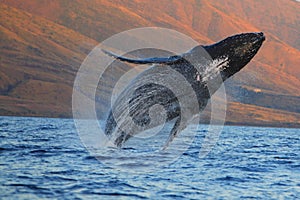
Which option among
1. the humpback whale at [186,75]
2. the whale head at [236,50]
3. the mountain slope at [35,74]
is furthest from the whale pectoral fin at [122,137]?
the mountain slope at [35,74]

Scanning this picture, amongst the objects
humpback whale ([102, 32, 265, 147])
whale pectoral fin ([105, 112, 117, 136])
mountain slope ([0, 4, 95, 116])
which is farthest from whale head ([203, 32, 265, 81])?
mountain slope ([0, 4, 95, 116])

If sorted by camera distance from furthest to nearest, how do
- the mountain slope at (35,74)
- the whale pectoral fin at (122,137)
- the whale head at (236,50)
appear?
the mountain slope at (35,74) < the whale pectoral fin at (122,137) < the whale head at (236,50)

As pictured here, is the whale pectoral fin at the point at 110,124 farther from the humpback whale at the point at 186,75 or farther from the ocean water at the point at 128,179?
the ocean water at the point at 128,179

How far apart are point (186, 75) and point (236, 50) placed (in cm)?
133

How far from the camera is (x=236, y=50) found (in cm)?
1140

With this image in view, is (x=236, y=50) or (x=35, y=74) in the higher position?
(x=35, y=74)

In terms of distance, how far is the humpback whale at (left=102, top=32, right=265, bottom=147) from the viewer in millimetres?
11406

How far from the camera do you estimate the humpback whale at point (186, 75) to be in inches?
449

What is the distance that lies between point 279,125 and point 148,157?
155434 mm

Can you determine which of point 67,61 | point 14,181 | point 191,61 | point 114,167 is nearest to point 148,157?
point 114,167

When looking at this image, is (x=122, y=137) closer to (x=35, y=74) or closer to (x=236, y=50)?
Answer: (x=236, y=50)

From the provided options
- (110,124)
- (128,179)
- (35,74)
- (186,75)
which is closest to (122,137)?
(110,124)

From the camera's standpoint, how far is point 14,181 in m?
10.4

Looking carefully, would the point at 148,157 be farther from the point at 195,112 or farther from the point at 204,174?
the point at 195,112
